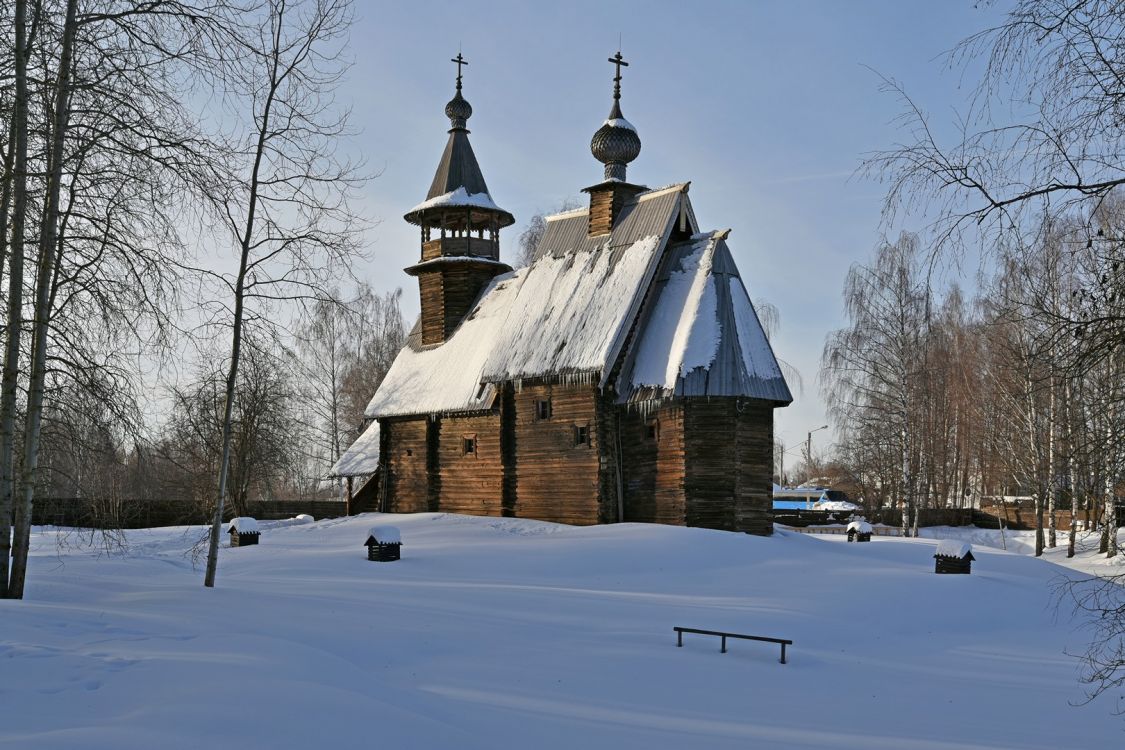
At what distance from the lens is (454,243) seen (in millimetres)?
30984

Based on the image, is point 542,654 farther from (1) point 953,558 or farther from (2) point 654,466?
(2) point 654,466

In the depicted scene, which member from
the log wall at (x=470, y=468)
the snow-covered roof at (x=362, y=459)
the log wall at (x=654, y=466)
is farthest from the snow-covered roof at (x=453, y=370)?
the log wall at (x=654, y=466)

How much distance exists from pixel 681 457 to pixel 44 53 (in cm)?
1564

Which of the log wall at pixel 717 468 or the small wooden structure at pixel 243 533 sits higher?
the log wall at pixel 717 468

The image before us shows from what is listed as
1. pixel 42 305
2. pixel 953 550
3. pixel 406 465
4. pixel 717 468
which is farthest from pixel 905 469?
pixel 42 305

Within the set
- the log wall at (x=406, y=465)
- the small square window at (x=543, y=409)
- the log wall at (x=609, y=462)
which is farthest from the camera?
the log wall at (x=406, y=465)

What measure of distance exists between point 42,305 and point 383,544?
9.76m

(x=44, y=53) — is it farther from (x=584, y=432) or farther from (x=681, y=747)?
(x=584, y=432)

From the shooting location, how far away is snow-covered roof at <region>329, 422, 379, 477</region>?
1239 inches

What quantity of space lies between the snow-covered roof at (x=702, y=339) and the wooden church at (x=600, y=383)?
0.13 feet

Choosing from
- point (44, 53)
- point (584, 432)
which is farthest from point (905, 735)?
point (584, 432)

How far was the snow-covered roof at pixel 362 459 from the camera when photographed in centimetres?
3147

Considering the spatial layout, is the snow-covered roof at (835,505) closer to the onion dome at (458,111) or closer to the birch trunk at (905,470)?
the birch trunk at (905,470)

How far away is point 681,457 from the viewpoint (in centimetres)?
2166
